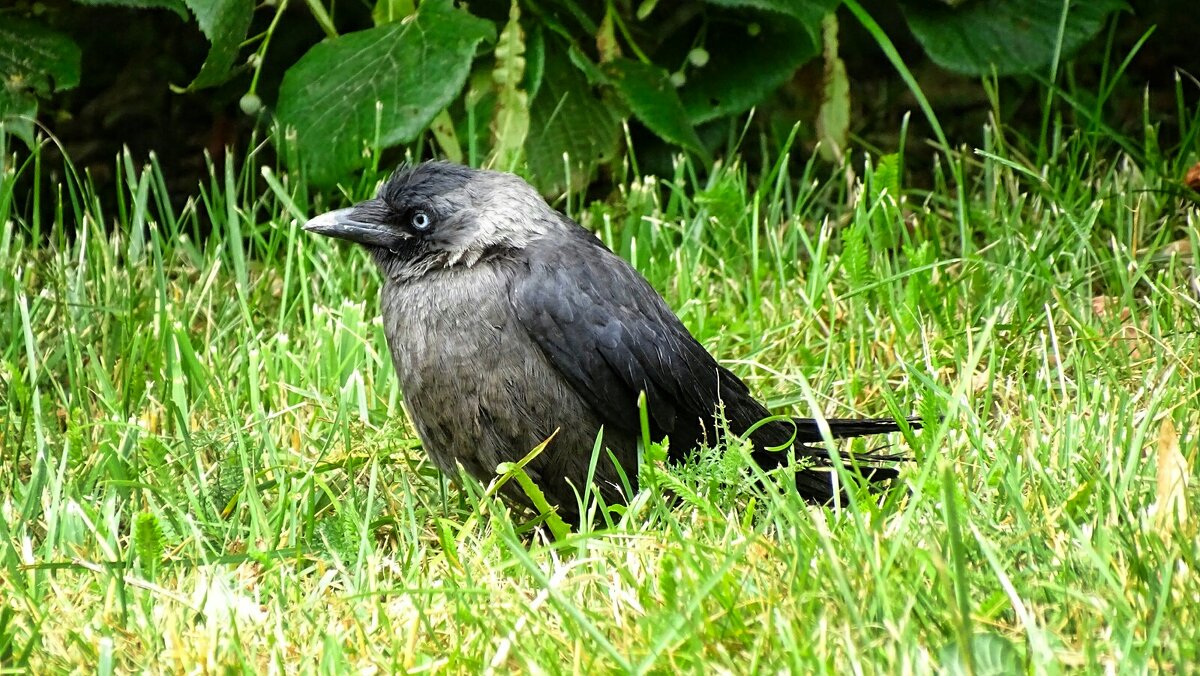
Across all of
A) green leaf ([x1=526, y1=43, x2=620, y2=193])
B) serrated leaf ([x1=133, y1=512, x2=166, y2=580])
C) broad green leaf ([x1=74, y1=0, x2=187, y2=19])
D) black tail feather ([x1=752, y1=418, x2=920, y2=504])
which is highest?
broad green leaf ([x1=74, y1=0, x2=187, y2=19])

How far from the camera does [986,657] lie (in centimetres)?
220

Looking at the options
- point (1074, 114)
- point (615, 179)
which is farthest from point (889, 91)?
point (615, 179)

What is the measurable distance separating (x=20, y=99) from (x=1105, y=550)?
3.56 meters

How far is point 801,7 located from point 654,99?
0.57 metres

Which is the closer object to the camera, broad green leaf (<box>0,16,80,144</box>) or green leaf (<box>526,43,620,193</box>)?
broad green leaf (<box>0,16,80,144</box>)

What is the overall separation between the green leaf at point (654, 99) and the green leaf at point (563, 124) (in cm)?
11

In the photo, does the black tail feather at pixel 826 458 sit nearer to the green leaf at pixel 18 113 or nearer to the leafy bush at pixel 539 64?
the leafy bush at pixel 539 64

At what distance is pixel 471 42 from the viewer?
4.48 metres

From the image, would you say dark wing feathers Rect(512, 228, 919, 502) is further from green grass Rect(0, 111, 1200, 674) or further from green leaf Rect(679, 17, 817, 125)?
green leaf Rect(679, 17, 817, 125)

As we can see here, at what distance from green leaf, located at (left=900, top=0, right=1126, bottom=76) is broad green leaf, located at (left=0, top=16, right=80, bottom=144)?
9.10 ft

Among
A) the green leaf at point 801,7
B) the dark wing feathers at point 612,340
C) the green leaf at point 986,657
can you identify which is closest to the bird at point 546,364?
the dark wing feathers at point 612,340

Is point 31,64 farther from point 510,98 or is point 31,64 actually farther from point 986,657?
point 986,657

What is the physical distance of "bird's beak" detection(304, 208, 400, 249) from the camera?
3.73m

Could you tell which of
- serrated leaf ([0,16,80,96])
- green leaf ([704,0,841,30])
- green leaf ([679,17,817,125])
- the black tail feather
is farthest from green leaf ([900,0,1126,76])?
serrated leaf ([0,16,80,96])
